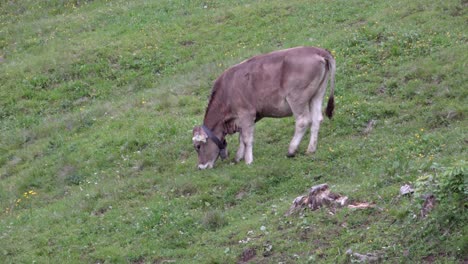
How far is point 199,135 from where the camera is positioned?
56.4 ft

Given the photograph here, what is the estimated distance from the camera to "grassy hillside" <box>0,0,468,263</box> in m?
12.0

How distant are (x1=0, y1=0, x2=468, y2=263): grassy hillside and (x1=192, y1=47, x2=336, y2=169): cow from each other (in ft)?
1.73

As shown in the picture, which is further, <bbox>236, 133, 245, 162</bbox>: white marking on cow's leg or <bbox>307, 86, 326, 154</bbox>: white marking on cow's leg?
<bbox>236, 133, 245, 162</bbox>: white marking on cow's leg

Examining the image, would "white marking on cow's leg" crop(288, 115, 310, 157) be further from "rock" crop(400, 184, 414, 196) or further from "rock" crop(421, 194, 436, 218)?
"rock" crop(421, 194, 436, 218)

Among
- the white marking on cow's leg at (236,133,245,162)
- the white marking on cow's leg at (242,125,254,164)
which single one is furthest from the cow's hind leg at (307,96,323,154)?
the white marking on cow's leg at (236,133,245,162)

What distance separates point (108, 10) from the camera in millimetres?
30594

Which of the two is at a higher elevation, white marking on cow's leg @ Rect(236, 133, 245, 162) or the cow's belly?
the cow's belly

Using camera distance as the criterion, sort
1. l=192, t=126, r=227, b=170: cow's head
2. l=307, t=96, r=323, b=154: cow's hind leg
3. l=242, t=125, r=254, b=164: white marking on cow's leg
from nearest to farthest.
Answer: l=307, t=96, r=323, b=154: cow's hind leg < l=242, t=125, r=254, b=164: white marking on cow's leg < l=192, t=126, r=227, b=170: cow's head

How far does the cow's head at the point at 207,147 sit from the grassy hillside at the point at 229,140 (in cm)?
30

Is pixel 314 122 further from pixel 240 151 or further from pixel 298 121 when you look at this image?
pixel 240 151

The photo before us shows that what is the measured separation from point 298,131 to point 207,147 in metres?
2.08

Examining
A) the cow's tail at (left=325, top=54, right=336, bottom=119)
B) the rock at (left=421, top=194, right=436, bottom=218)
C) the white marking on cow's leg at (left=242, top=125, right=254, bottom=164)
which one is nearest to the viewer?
the rock at (left=421, top=194, right=436, bottom=218)

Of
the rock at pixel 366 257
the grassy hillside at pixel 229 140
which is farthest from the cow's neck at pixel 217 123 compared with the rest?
the rock at pixel 366 257

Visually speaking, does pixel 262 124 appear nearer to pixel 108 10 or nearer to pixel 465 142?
pixel 465 142
